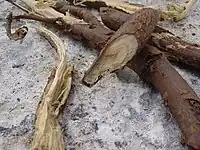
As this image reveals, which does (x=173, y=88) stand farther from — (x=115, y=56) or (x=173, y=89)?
(x=115, y=56)

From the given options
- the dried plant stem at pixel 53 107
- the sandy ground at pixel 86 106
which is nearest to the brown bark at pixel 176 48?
the sandy ground at pixel 86 106

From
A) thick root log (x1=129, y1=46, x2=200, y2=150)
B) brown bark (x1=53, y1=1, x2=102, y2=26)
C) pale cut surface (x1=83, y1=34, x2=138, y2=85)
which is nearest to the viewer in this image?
thick root log (x1=129, y1=46, x2=200, y2=150)

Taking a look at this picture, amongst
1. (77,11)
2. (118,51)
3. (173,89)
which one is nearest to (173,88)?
(173,89)

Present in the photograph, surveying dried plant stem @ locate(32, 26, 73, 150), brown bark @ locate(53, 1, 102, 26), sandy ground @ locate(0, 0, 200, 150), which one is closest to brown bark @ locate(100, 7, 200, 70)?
sandy ground @ locate(0, 0, 200, 150)

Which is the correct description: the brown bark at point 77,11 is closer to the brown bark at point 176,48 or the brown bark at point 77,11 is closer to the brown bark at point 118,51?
the brown bark at point 176,48

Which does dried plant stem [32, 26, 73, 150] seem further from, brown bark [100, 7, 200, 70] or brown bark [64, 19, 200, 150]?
brown bark [100, 7, 200, 70]

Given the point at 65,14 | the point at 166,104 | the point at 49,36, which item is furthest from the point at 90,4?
the point at 166,104
